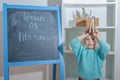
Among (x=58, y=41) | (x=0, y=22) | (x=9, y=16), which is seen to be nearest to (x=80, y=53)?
(x=58, y=41)

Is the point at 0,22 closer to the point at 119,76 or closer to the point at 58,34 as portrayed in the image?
the point at 58,34

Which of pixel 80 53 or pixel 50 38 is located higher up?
pixel 50 38

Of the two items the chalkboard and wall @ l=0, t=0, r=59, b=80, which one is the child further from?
wall @ l=0, t=0, r=59, b=80

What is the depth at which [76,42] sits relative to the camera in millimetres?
2113

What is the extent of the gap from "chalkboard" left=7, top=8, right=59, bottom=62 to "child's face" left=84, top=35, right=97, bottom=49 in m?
0.34

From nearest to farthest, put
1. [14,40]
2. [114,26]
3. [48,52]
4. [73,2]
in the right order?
[14,40], [48,52], [114,26], [73,2]

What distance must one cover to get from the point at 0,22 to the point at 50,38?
74 cm

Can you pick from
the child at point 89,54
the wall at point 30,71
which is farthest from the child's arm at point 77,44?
the wall at point 30,71

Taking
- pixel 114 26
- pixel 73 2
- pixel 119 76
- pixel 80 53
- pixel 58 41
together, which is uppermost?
pixel 73 2

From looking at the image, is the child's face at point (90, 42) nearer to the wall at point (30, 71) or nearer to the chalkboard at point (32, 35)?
the chalkboard at point (32, 35)

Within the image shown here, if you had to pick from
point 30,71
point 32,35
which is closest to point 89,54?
point 32,35

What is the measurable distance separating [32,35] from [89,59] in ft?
2.30

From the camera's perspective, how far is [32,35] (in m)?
2.14

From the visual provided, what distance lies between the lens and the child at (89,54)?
2111mm
